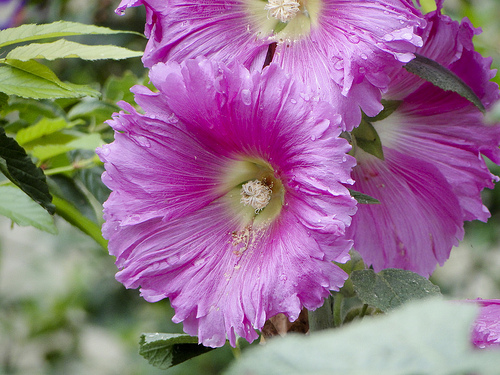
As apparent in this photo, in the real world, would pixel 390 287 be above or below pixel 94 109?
below

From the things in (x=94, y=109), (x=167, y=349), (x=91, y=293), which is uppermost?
(x=94, y=109)

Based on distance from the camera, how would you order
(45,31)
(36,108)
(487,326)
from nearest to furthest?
1. (487,326)
2. (45,31)
3. (36,108)

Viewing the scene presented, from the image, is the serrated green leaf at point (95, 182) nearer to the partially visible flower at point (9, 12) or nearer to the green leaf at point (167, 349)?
Result: the green leaf at point (167, 349)

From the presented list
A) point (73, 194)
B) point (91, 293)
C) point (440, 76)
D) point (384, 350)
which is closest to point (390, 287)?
point (440, 76)

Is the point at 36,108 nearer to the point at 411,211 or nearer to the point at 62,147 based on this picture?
the point at 62,147

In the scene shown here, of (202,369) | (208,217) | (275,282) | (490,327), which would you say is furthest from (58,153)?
(202,369)

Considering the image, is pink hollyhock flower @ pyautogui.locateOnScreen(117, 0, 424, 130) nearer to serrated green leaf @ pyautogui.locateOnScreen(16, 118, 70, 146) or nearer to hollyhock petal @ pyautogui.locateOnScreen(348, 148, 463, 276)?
hollyhock petal @ pyautogui.locateOnScreen(348, 148, 463, 276)

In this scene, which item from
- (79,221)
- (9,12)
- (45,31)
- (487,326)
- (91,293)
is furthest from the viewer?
(91,293)

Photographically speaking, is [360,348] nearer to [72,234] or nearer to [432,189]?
[432,189]

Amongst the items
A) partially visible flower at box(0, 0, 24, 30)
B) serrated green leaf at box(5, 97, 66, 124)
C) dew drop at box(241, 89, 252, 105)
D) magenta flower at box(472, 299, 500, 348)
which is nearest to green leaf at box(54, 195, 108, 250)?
serrated green leaf at box(5, 97, 66, 124)
